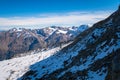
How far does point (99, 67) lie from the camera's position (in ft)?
150

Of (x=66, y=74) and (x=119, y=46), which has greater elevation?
(x=119, y=46)

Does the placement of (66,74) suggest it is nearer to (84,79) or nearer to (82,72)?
(82,72)

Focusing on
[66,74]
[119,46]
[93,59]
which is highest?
[119,46]

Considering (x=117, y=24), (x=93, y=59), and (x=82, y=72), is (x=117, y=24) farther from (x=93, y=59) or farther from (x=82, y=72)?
(x=82, y=72)

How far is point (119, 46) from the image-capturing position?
157ft

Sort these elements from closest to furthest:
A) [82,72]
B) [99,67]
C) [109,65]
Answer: [109,65] → [99,67] → [82,72]

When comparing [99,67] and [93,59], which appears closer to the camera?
[99,67]

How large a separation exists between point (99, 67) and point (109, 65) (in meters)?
3.42

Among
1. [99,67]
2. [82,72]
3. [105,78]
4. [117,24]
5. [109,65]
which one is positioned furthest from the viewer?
[117,24]

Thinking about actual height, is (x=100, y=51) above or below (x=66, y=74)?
above

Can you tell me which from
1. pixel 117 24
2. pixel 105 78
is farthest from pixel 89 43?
pixel 105 78

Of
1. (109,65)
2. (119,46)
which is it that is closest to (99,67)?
(109,65)

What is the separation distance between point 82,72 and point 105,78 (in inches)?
451

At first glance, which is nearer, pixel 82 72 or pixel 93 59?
pixel 82 72
